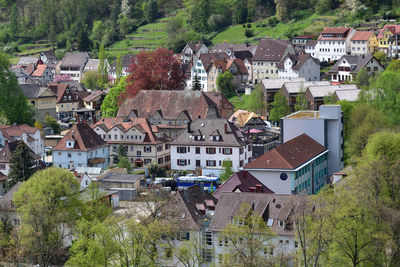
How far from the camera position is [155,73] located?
9125 cm

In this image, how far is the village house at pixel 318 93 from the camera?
85.9 meters

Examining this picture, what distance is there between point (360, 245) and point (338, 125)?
26482 millimetres

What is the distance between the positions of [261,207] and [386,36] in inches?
2616

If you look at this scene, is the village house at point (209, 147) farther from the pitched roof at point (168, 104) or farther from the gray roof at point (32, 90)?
the gray roof at point (32, 90)

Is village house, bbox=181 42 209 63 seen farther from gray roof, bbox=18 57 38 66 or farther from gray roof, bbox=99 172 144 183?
gray roof, bbox=99 172 144 183

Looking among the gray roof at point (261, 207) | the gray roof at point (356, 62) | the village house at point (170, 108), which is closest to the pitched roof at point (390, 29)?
the gray roof at point (356, 62)

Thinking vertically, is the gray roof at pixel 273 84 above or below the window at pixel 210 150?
above

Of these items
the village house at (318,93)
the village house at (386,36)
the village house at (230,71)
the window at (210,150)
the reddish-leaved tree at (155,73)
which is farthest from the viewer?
the village house at (386,36)

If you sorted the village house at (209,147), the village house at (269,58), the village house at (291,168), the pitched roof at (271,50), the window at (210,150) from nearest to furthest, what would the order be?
1. the village house at (291,168)
2. the village house at (209,147)
3. the window at (210,150)
4. the village house at (269,58)
5. the pitched roof at (271,50)

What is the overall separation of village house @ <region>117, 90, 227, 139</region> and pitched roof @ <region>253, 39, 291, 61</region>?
25469mm

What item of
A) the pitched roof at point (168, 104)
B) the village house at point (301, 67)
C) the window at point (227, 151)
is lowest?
the window at point (227, 151)

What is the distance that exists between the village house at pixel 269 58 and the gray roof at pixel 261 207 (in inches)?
2402

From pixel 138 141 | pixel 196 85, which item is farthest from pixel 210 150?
pixel 196 85

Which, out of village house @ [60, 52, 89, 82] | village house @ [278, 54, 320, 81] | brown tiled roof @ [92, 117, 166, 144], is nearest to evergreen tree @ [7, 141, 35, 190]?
brown tiled roof @ [92, 117, 166, 144]
